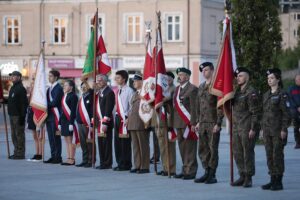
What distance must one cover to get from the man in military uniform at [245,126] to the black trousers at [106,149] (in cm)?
432

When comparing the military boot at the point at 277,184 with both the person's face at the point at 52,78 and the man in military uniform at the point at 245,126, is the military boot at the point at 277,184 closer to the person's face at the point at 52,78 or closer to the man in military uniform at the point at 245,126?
the man in military uniform at the point at 245,126

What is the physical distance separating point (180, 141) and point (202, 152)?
826 mm

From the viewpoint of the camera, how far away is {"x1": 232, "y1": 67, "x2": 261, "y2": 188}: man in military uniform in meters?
16.1

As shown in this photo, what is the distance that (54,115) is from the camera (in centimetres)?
2172

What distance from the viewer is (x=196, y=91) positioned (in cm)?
1788

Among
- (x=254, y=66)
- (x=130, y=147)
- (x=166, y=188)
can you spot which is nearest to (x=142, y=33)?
(x=254, y=66)

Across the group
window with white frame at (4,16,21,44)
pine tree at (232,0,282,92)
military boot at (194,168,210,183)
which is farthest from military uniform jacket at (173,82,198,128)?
window with white frame at (4,16,21,44)

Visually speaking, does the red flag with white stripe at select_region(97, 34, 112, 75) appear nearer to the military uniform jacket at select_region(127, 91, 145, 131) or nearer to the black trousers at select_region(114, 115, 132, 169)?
the black trousers at select_region(114, 115, 132, 169)

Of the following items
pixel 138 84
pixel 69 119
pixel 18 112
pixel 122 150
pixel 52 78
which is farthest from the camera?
pixel 18 112

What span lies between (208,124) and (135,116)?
2.76 metres

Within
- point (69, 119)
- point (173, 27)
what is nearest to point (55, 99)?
point (69, 119)

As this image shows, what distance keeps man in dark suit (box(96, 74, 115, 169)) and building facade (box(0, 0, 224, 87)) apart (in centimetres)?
3937

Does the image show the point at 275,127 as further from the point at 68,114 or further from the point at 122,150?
the point at 68,114

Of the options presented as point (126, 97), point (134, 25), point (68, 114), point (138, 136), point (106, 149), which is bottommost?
point (106, 149)
